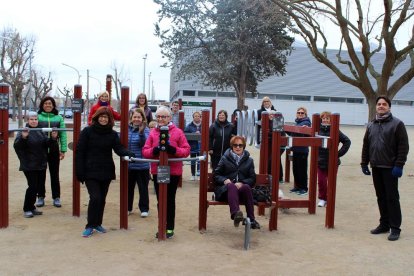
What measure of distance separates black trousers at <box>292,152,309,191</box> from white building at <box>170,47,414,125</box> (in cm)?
4374

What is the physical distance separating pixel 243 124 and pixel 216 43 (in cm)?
1672

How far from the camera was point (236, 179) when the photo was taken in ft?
18.7

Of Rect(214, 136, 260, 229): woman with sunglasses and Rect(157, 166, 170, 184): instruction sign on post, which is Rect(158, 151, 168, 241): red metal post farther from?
Rect(214, 136, 260, 229): woman with sunglasses

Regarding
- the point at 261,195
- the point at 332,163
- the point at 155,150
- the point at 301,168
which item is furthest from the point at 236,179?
the point at 301,168

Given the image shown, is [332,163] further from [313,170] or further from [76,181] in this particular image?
[76,181]

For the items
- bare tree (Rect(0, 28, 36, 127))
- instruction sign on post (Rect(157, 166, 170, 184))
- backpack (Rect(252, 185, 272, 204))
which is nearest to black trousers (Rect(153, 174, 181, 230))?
instruction sign on post (Rect(157, 166, 170, 184))

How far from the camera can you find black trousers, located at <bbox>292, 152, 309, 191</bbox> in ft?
28.7

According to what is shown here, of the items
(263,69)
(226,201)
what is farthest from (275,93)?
(226,201)

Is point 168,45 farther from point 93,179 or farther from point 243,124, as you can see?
point 93,179

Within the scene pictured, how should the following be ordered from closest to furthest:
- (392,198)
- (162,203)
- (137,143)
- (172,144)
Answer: (162,203)
(172,144)
(392,198)
(137,143)

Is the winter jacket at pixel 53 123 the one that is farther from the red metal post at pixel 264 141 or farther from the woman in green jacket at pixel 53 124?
the red metal post at pixel 264 141

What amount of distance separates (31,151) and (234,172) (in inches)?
108

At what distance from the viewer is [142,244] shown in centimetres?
526

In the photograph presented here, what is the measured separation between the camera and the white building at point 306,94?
177 ft
